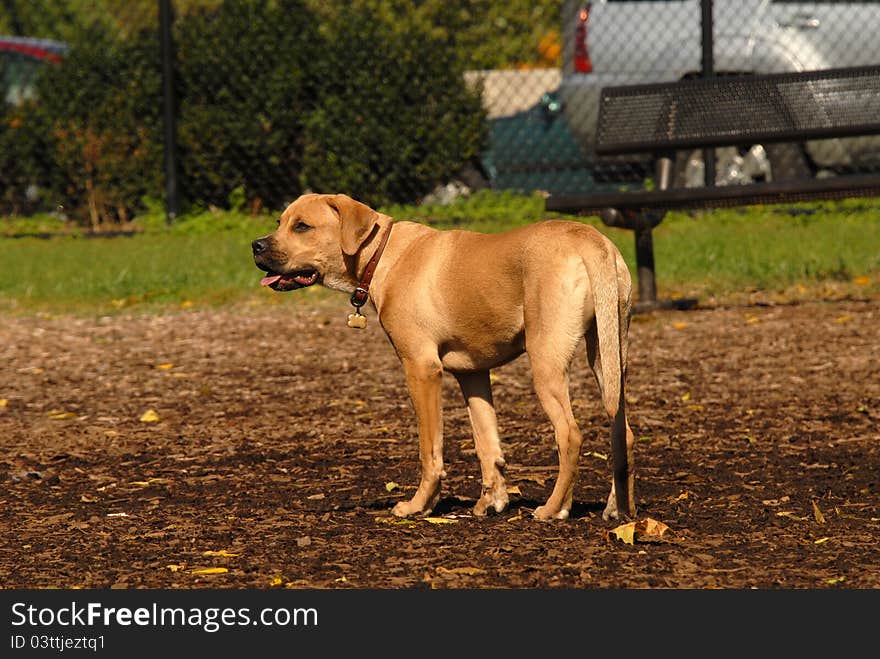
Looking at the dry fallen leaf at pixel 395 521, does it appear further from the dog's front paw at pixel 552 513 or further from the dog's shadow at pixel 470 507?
the dog's front paw at pixel 552 513

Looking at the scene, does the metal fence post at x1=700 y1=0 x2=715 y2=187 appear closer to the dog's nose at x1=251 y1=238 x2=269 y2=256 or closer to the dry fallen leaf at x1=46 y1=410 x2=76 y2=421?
the dry fallen leaf at x1=46 y1=410 x2=76 y2=421

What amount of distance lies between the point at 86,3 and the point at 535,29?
5.95m

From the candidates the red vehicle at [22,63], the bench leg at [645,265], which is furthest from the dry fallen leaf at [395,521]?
the red vehicle at [22,63]

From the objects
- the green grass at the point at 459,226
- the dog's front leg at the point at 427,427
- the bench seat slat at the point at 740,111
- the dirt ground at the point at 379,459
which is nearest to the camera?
the dirt ground at the point at 379,459

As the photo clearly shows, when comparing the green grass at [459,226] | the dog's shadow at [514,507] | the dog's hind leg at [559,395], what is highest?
the dog's hind leg at [559,395]

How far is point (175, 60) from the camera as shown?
42.7 feet

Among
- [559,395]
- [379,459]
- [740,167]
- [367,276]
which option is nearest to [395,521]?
[559,395]

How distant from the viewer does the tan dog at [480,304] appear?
4.35 m

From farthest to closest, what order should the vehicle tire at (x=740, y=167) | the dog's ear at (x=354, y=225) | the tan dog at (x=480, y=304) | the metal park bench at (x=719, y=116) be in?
the vehicle tire at (x=740, y=167), the metal park bench at (x=719, y=116), the dog's ear at (x=354, y=225), the tan dog at (x=480, y=304)

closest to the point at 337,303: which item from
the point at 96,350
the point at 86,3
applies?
the point at 96,350

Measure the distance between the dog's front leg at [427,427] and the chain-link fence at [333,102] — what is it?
307 inches

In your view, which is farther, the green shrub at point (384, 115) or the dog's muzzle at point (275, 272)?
the green shrub at point (384, 115)

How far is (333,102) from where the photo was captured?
12859mm

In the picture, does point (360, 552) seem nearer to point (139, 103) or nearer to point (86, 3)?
point (139, 103)
